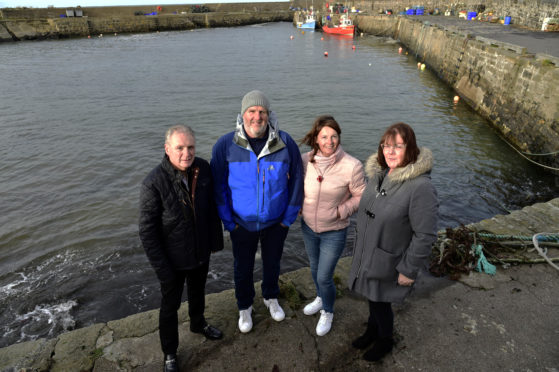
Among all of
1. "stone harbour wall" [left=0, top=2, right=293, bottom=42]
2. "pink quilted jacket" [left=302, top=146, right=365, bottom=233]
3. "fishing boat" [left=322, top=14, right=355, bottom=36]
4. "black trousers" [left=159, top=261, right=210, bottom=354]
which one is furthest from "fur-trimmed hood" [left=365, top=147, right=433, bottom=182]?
"stone harbour wall" [left=0, top=2, right=293, bottom=42]

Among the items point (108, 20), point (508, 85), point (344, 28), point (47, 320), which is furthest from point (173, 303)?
point (108, 20)

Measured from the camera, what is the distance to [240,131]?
2.89 metres

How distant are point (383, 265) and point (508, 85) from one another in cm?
1261

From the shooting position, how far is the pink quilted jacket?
2928mm

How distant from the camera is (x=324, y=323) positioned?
3.19 meters

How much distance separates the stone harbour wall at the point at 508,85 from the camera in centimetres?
951

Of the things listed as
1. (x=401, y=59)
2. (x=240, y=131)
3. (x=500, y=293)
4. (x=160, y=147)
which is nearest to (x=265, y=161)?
(x=240, y=131)

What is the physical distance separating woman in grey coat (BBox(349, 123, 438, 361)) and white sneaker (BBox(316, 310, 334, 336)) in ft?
1.71

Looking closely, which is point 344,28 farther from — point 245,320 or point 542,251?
point 245,320

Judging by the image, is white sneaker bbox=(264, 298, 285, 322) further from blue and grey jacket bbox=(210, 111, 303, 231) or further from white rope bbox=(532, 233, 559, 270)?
white rope bbox=(532, 233, 559, 270)

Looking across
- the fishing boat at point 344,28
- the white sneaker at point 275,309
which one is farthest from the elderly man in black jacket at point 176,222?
the fishing boat at point 344,28

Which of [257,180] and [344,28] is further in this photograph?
[344,28]

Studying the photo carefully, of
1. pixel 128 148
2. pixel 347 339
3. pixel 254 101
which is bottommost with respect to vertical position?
pixel 128 148

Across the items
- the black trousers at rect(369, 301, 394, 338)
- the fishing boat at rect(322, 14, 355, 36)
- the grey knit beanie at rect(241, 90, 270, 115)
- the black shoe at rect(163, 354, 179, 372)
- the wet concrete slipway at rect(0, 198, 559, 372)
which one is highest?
the fishing boat at rect(322, 14, 355, 36)
